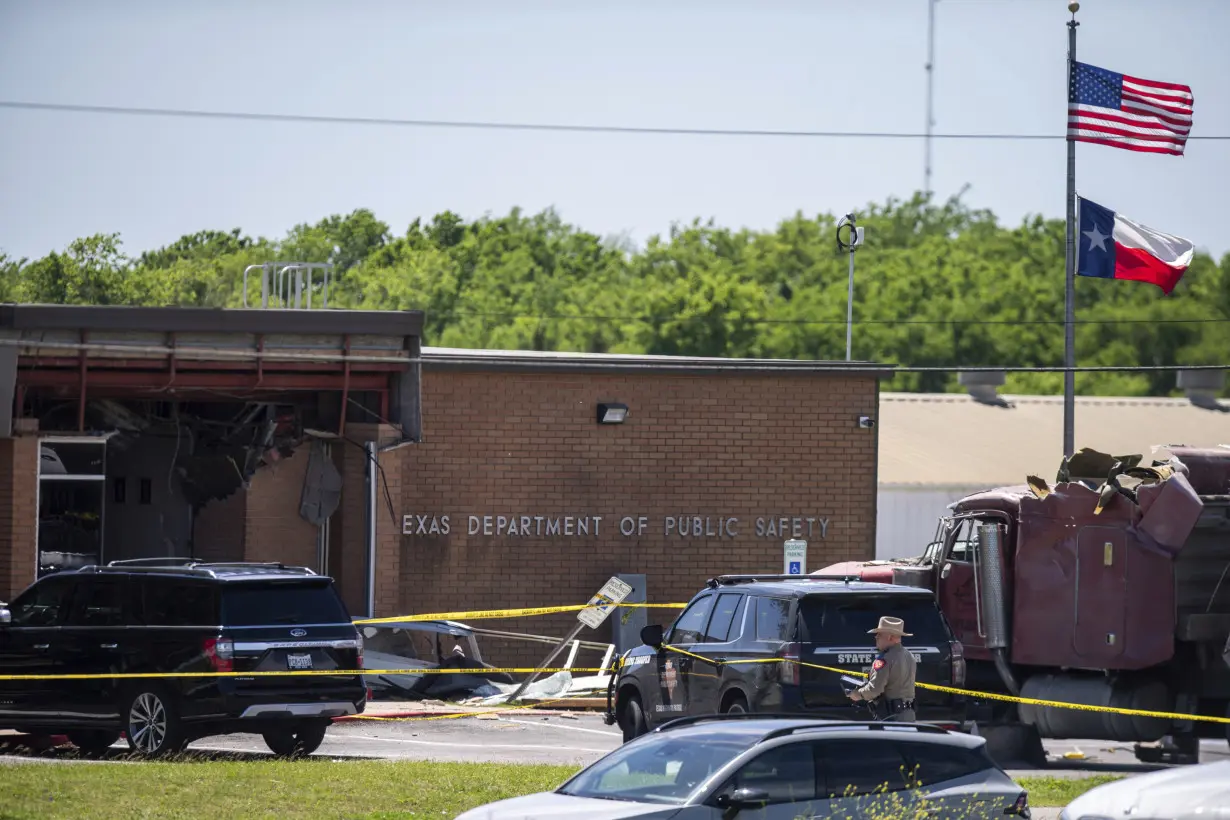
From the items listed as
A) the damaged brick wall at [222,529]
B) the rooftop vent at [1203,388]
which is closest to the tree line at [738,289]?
the rooftop vent at [1203,388]

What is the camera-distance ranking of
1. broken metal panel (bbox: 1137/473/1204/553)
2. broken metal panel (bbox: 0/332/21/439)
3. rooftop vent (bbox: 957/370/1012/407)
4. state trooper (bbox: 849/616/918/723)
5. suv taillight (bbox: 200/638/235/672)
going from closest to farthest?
1. state trooper (bbox: 849/616/918/723)
2. suv taillight (bbox: 200/638/235/672)
3. broken metal panel (bbox: 1137/473/1204/553)
4. broken metal panel (bbox: 0/332/21/439)
5. rooftop vent (bbox: 957/370/1012/407)

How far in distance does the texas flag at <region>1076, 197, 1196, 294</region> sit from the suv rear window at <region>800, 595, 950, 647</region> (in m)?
11.6

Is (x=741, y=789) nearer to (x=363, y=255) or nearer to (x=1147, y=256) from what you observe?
(x=1147, y=256)

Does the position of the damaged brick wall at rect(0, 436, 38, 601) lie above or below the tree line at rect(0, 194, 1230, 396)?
below

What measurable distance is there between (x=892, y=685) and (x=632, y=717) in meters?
4.61

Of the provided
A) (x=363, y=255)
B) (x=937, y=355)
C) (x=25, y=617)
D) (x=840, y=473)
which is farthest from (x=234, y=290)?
(x=25, y=617)

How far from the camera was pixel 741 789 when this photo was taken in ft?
30.3

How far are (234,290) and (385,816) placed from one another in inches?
3307

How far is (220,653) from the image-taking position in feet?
48.2

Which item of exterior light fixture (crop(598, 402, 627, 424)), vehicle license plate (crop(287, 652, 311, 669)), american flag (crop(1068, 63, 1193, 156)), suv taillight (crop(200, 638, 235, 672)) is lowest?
vehicle license plate (crop(287, 652, 311, 669))

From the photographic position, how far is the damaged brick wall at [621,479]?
2580 centimetres

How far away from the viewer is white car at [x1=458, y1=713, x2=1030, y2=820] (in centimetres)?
925

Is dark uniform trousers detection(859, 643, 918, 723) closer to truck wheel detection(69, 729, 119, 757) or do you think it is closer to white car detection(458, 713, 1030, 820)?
white car detection(458, 713, 1030, 820)

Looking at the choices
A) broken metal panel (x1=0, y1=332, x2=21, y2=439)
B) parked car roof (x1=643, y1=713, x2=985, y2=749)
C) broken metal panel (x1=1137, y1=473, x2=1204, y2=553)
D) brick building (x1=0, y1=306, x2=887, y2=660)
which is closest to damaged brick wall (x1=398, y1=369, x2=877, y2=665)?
brick building (x1=0, y1=306, x2=887, y2=660)
